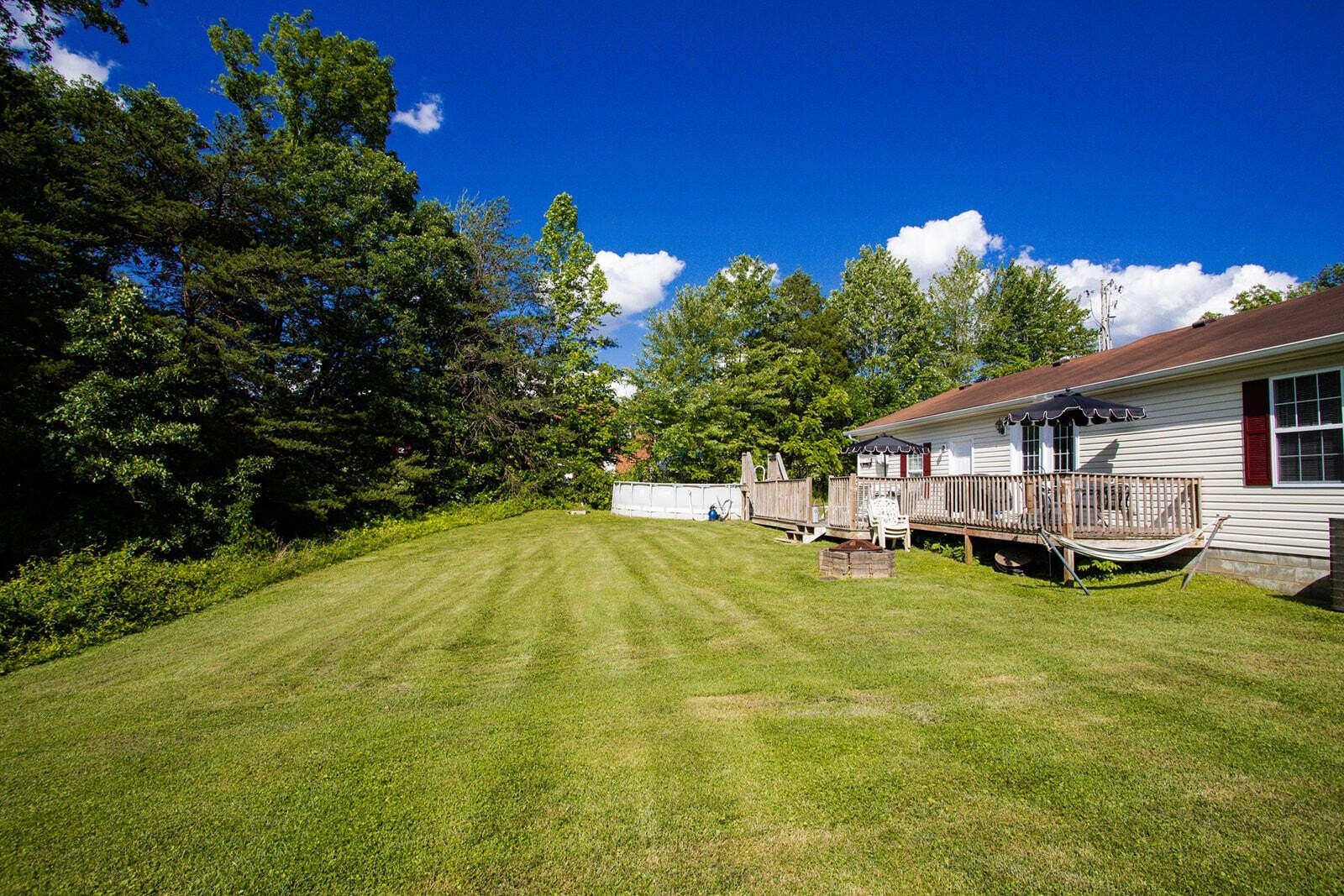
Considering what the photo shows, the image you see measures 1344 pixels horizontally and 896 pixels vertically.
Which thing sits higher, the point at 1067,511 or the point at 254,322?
the point at 254,322

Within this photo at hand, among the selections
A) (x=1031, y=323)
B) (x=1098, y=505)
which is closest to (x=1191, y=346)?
(x=1098, y=505)

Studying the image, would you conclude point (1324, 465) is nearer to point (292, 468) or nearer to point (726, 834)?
point (726, 834)

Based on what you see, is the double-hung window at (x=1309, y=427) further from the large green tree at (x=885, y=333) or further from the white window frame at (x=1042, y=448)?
the large green tree at (x=885, y=333)

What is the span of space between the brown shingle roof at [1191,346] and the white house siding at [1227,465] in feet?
1.12

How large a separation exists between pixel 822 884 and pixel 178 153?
65.7 ft

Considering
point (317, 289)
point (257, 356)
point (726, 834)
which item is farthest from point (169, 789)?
point (317, 289)

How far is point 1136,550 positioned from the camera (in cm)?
792

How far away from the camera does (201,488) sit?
13375 mm

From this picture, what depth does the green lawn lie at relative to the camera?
8.16 feet

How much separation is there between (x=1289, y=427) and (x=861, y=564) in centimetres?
580

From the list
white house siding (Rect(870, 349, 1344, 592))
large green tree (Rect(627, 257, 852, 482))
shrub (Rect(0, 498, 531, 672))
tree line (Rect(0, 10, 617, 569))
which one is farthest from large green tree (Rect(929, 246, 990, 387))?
shrub (Rect(0, 498, 531, 672))

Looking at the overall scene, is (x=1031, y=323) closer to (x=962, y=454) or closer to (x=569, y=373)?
(x=962, y=454)

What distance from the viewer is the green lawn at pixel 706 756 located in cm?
249

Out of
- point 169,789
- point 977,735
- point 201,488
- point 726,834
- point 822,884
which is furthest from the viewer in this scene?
point 201,488
